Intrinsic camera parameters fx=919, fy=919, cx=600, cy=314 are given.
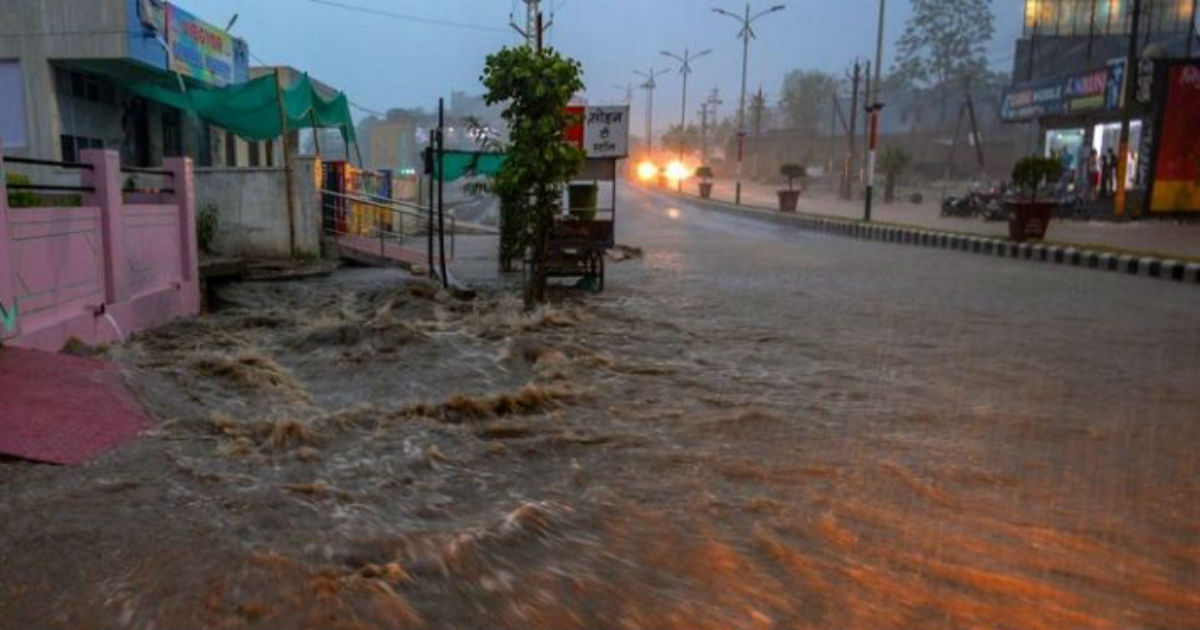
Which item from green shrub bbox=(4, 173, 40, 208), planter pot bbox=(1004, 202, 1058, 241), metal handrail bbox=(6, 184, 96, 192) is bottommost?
planter pot bbox=(1004, 202, 1058, 241)

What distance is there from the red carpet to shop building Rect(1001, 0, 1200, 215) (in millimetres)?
25013

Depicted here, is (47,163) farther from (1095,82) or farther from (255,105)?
(1095,82)

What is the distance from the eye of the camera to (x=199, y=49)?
1862 centimetres

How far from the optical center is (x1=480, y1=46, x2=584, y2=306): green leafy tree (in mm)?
10695

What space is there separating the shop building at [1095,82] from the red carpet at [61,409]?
25013 mm

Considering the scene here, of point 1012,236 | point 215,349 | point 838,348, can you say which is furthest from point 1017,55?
point 215,349

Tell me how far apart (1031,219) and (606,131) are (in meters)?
10.3

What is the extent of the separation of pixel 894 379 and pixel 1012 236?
1436cm

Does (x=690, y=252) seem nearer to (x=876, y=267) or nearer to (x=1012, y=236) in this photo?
(x=876, y=267)

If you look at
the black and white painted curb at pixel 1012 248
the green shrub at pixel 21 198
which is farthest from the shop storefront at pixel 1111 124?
the green shrub at pixel 21 198

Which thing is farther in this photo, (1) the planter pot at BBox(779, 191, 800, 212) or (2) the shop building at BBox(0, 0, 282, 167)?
(1) the planter pot at BBox(779, 191, 800, 212)

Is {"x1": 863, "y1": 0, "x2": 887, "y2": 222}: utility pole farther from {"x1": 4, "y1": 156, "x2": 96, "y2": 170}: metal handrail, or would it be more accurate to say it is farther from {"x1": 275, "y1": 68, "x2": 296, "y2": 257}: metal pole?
{"x1": 4, "y1": 156, "x2": 96, "y2": 170}: metal handrail

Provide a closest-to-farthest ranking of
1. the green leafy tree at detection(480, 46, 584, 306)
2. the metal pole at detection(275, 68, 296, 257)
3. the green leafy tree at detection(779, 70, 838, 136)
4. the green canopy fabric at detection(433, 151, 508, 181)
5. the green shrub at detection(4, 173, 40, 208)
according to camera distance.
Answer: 1. the green shrub at detection(4, 173, 40, 208)
2. the green leafy tree at detection(480, 46, 584, 306)
3. the metal pole at detection(275, 68, 296, 257)
4. the green canopy fabric at detection(433, 151, 508, 181)
5. the green leafy tree at detection(779, 70, 838, 136)

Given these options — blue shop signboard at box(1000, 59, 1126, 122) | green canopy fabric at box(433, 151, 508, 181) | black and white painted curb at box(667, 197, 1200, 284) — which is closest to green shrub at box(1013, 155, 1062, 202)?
black and white painted curb at box(667, 197, 1200, 284)
